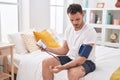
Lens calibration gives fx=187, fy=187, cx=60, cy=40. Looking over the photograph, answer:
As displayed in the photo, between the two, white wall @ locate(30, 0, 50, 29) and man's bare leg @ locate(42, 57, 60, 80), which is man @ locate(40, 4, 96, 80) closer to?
man's bare leg @ locate(42, 57, 60, 80)

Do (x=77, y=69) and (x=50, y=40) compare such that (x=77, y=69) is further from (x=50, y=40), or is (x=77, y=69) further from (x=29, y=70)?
(x=50, y=40)

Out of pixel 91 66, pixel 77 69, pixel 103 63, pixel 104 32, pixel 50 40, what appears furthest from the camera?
pixel 104 32

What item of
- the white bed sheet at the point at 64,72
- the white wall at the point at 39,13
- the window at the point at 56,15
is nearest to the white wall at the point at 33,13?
the white wall at the point at 39,13

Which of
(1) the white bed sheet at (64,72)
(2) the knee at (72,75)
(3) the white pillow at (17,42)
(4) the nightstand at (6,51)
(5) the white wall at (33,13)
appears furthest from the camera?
(5) the white wall at (33,13)

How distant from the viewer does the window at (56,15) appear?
4124 mm

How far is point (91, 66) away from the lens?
5.90 ft

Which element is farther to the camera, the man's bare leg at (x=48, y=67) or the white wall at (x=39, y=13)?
the white wall at (x=39, y=13)

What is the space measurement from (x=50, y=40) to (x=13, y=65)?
66cm

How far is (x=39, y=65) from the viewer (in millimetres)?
2164

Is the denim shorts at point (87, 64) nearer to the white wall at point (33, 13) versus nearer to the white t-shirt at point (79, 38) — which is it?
the white t-shirt at point (79, 38)

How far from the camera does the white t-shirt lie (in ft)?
5.75

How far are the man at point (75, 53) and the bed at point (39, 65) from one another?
0.10m

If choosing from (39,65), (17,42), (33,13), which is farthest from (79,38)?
(33,13)

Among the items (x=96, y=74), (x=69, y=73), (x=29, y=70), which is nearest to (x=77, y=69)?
(x=69, y=73)
